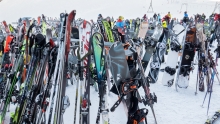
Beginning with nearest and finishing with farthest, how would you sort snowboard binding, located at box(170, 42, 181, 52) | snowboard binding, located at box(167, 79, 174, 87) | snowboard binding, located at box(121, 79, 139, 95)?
snowboard binding, located at box(121, 79, 139, 95) → snowboard binding, located at box(170, 42, 181, 52) → snowboard binding, located at box(167, 79, 174, 87)

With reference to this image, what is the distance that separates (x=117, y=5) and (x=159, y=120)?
32.6 metres

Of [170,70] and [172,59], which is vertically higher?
[172,59]

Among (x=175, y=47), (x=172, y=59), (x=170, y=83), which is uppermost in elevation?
(x=175, y=47)

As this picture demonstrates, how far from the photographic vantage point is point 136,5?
36.2m

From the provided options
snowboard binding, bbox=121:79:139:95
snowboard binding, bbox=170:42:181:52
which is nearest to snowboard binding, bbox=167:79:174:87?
snowboard binding, bbox=170:42:181:52

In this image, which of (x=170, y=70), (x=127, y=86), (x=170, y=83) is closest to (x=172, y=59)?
(x=170, y=70)

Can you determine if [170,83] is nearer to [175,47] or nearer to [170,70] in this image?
[170,70]

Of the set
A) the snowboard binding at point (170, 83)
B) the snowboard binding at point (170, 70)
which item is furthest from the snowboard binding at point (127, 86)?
the snowboard binding at point (170, 83)

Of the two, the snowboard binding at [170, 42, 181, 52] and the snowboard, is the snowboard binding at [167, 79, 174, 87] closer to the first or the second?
the snowboard

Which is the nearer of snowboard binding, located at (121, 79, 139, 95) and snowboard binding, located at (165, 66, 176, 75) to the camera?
snowboard binding, located at (121, 79, 139, 95)

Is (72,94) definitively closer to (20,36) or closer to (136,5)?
(20,36)

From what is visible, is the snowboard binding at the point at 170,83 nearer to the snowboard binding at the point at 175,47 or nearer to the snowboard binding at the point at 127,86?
the snowboard binding at the point at 175,47

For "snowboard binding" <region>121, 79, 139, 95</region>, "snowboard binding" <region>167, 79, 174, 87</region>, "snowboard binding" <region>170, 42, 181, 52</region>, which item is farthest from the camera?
"snowboard binding" <region>167, 79, 174, 87</region>

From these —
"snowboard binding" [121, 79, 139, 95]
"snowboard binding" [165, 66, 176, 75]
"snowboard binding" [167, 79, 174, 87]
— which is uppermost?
"snowboard binding" [165, 66, 176, 75]
